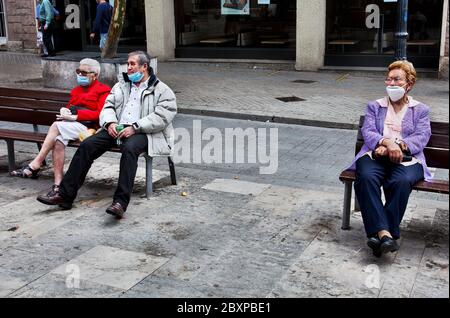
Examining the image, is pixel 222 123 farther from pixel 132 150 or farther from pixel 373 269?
pixel 373 269

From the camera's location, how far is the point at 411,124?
4789 mm

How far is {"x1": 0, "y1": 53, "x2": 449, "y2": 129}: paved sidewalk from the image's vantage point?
390 inches

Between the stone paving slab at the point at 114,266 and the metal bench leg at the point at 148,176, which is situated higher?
the metal bench leg at the point at 148,176

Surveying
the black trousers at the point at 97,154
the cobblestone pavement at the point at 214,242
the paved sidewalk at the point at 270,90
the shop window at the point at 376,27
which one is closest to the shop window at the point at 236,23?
the paved sidewalk at the point at 270,90

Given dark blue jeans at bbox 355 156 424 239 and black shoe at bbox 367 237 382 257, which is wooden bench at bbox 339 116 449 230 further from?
black shoe at bbox 367 237 382 257

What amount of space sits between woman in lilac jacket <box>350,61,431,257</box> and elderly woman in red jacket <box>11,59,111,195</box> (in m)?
2.75

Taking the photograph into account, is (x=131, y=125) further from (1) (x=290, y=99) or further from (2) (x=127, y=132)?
(1) (x=290, y=99)

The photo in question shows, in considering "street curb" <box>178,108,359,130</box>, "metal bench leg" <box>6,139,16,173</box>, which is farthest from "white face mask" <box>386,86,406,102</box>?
"street curb" <box>178,108,359,130</box>

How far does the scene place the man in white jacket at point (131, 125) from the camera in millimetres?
5461

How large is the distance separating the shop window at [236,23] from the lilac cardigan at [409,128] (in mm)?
11340

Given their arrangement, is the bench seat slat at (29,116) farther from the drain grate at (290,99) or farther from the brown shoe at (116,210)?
the drain grate at (290,99)
